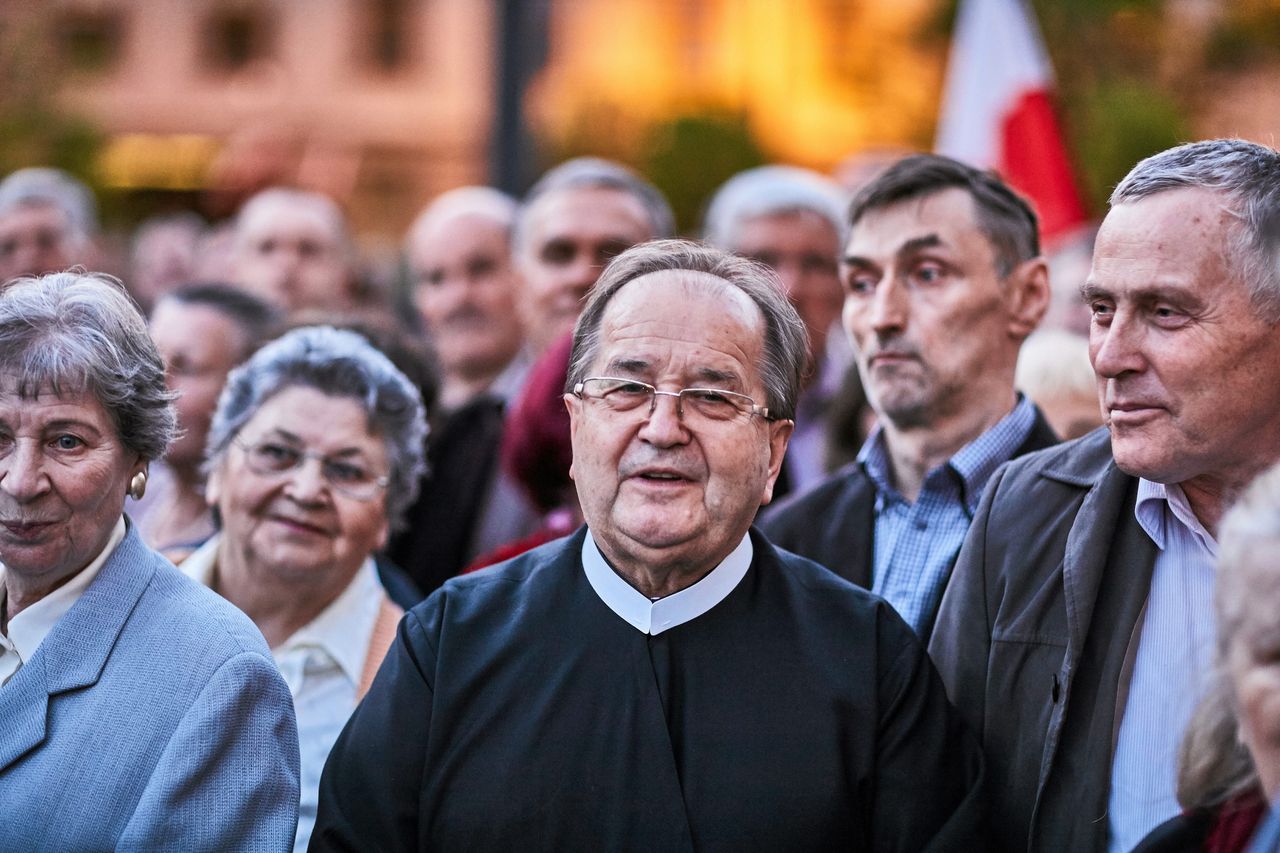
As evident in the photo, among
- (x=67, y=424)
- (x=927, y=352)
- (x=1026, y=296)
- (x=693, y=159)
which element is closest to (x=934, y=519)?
(x=927, y=352)

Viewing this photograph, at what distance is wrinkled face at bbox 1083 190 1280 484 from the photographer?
311 centimetres

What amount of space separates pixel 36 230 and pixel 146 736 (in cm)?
537

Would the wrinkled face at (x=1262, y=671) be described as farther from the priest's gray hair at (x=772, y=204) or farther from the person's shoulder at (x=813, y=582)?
the priest's gray hair at (x=772, y=204)

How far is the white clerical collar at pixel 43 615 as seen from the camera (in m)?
3.33

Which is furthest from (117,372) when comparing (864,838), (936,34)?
(936,34)

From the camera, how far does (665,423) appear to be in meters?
3.15

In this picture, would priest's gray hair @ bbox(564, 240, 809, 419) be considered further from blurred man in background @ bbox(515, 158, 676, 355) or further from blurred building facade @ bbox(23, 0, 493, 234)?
blurred building facade @ bbox(23, 0, 493, 234)

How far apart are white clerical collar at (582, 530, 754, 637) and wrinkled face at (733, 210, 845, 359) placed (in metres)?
3.23

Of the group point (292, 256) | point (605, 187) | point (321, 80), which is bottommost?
point (292, 256)

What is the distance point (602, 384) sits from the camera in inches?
128

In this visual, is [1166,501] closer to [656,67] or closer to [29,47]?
[29,47]

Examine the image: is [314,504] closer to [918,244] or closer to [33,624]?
[33,624]

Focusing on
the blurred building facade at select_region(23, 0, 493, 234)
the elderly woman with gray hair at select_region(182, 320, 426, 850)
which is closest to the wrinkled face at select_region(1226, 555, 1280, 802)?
the elderly woman with gray hair at select_region(182, 320, 426, 850)

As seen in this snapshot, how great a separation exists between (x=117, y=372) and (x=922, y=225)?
216 centimetres
